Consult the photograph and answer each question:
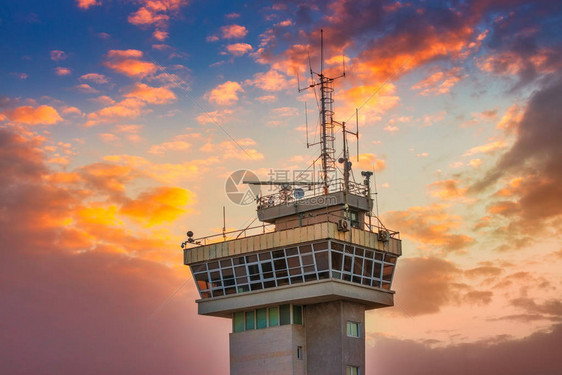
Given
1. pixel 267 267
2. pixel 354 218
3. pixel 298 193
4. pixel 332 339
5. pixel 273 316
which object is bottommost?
pixel 332 339

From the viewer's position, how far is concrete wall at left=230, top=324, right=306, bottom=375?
255ft

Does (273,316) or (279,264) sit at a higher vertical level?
(279,264)

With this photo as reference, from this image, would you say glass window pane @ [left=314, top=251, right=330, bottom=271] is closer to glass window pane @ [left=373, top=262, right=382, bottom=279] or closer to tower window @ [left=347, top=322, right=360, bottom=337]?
tower window @ [left=347, top=322, right=360, bottom=337]

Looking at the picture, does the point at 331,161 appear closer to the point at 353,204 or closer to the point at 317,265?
the point at 353,204

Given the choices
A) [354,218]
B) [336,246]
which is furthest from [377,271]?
[336,246]

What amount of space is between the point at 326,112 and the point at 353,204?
10.4 metres

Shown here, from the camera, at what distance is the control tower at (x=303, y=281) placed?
7656cm

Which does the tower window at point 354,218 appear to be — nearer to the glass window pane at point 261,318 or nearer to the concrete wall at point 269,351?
the concrete wall at point 269,351

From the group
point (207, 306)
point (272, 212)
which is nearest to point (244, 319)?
point (207, 306)

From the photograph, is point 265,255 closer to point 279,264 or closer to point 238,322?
point 279,264

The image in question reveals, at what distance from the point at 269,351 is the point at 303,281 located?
699cm

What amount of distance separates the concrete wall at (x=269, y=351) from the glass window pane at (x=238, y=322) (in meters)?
0.60

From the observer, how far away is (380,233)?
262 ft

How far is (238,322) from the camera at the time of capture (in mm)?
82312
